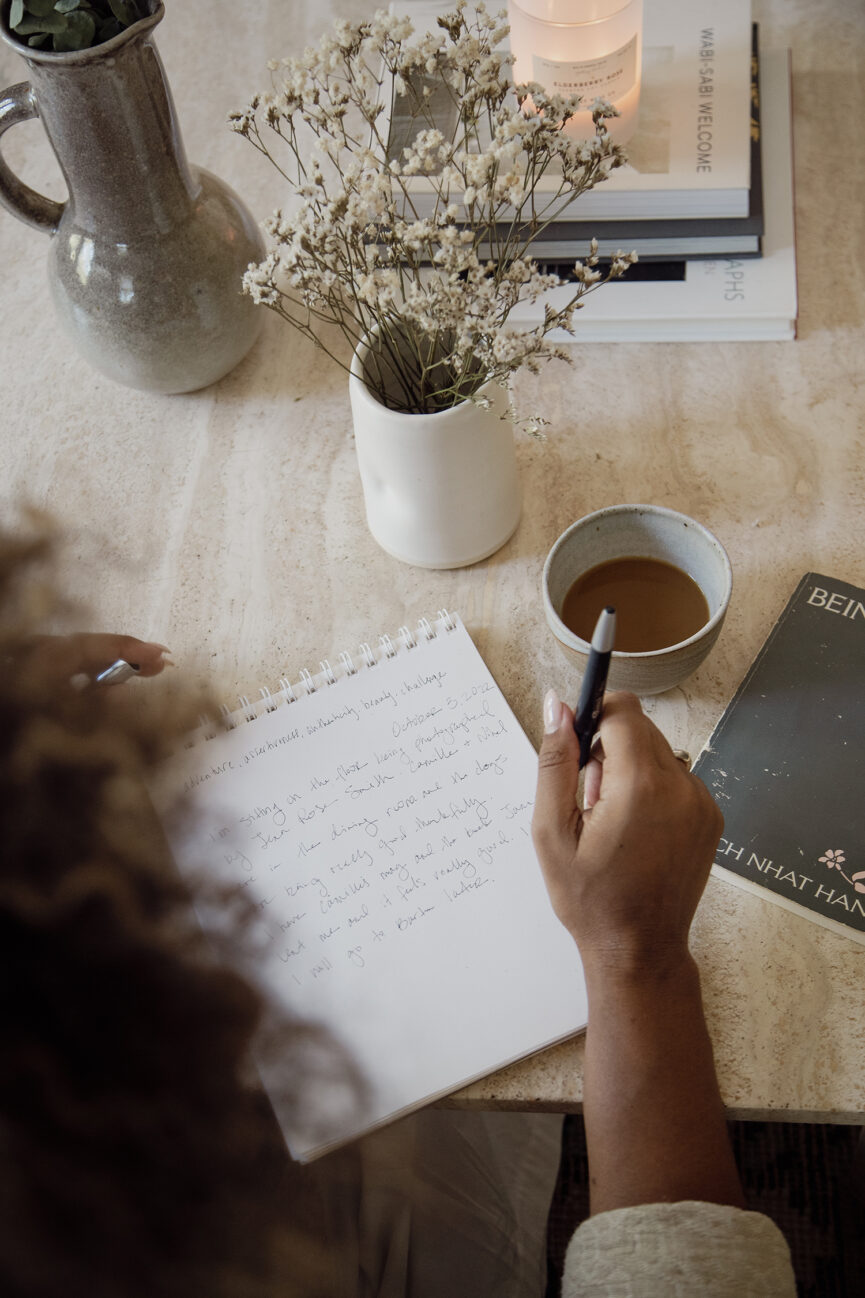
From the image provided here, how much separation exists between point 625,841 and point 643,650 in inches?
6.3

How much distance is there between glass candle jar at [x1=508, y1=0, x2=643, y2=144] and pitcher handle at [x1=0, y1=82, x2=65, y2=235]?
1.27 feet

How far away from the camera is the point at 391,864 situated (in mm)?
695

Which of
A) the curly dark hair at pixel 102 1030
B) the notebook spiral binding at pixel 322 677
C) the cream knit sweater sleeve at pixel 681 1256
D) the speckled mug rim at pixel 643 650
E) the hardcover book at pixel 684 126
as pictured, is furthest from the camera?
the hardcover book at pixel 684 126

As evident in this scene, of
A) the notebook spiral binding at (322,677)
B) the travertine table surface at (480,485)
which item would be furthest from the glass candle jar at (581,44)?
the notebook spiral binding at (322,677)

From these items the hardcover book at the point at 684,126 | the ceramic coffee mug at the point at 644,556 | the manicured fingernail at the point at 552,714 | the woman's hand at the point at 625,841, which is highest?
the hardcover book at the point at 684,126

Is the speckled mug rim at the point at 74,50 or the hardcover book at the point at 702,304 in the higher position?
the speckled mug rim at the point at 74,50

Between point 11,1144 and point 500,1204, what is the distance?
1.83ft

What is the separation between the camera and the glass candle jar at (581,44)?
2.78ft

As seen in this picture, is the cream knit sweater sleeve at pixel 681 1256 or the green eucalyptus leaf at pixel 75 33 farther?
the green eucalyptus leaf at pixel 75 33

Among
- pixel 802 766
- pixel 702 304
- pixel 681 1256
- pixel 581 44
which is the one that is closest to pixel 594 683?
pixel 802 766

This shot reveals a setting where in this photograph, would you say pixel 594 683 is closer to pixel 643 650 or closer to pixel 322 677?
pixel 643 650

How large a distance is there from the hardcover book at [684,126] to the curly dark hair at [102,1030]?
25.0 inches

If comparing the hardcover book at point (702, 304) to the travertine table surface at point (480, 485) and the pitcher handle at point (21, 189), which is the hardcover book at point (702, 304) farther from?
the pitcher handle at point (21, 189)

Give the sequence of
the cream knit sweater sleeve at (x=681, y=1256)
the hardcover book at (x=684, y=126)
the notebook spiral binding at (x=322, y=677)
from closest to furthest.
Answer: the cream knit sweater sleeve at (x=681, y=1256) < the notebook spiral binding at (x=322, y=677) < the hardcover book at (x=684, y=126)
